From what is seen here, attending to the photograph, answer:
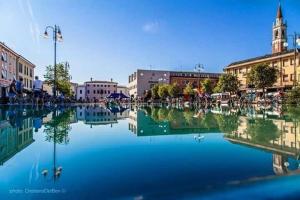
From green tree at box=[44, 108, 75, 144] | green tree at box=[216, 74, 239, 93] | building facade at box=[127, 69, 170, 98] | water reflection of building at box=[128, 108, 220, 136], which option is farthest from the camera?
building facade at box=[127, 69, 170, 98]

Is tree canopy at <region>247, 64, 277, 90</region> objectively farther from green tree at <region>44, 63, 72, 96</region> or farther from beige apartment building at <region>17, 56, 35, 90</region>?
beige apartment building at <region>17, 56, 35, 90</region>

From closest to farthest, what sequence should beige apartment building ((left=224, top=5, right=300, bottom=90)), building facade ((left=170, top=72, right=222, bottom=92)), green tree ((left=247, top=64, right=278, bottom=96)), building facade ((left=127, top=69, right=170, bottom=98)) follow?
green tree ((left=247, top=64, right=278, bottom=96))
beige apartment building ((left=224, top=5, right=300, bottom=90))
building facade ((left=170, top=72, right=222, bottom=92))
building facade ((left=127, top=69, right=170, bottom=98))

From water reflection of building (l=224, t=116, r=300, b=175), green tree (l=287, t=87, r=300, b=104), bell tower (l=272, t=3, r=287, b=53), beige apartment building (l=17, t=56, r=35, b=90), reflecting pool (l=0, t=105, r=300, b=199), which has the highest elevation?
bell tower (l=272, t=3, r=287, b=53)

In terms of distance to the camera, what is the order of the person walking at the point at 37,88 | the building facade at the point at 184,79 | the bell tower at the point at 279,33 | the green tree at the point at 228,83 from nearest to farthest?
the person walking at the point at 37,88
the green tree at the point at 228,83
the bell tower at the point at 279,33
the building facade at the point at 184,79

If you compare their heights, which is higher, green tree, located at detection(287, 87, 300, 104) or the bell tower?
the bell tower

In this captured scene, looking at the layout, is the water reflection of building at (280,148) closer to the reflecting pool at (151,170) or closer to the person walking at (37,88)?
the reflecting pool at (151,170)

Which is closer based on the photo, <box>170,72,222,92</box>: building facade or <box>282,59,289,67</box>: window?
A: <box>282,59,289,67</box>: window

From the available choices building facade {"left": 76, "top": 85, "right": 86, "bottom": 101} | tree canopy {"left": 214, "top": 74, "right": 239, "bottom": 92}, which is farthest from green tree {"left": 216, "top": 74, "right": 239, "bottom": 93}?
building facade {"left": 76, "top": 85, "right": 86, "bottom": 101}

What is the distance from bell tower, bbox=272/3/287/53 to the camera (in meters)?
71.9

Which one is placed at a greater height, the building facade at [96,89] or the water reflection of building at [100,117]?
the building facade at [96,89]

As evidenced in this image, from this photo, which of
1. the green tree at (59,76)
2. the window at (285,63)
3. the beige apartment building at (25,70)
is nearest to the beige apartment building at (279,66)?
the window at (285,63)

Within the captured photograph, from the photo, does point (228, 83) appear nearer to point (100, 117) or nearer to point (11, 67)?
point (11, 67)

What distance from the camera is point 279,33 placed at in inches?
2857

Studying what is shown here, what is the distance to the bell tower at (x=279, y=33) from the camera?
71938 millimetres
